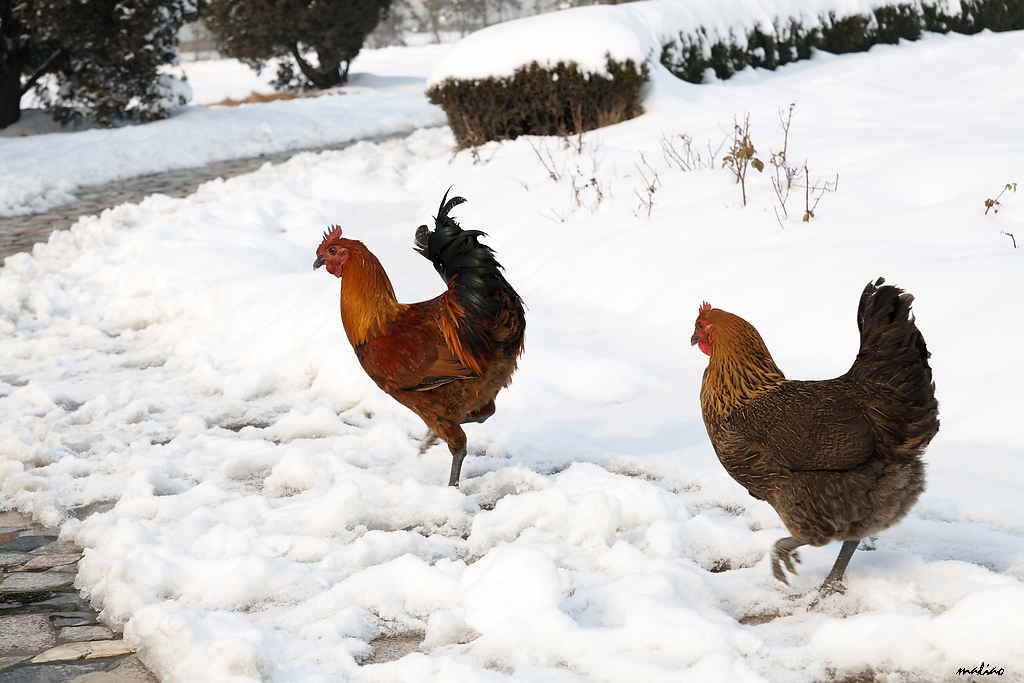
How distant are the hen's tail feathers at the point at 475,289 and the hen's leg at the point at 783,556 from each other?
A: 1.70m

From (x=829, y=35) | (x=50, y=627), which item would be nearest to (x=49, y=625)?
(x=50, y=627)

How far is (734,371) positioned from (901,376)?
59 cm

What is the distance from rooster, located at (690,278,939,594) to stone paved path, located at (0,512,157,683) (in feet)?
7.33

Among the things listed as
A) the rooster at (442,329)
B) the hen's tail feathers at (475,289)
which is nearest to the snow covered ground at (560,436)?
the rooster at (442,329)

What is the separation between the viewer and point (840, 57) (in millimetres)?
16328

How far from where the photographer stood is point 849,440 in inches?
117

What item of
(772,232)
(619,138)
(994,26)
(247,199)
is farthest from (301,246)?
(994,26)

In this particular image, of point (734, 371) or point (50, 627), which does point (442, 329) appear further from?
point (50, 627)

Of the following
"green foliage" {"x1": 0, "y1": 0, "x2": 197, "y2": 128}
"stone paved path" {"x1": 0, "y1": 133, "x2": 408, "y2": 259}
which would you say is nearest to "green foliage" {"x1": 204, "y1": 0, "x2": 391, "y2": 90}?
"green foliage" {"x1": 0, "y1": 0, "x2": 197, "y2": 128}

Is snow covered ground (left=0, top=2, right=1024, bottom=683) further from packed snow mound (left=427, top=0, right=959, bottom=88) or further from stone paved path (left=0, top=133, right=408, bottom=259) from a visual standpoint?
packed snow mound (left=427, top=0, right=959, bottom=88)

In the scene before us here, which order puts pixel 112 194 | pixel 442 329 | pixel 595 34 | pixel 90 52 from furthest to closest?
pixel 90 52 < pixel 112 194 < pixel 595 34 < pixel 442 329

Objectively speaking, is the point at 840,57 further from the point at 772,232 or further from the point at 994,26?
the point at 772,232

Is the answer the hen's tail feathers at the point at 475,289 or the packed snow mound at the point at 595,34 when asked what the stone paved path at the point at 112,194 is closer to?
the packed snow mound at the point at 595,34

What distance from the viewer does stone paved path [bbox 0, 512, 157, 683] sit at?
9.84 feet
